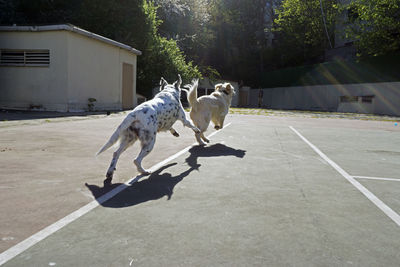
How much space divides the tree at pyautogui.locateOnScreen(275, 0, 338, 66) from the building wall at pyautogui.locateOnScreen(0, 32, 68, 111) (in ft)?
107

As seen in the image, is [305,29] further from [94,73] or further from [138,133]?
[138,133]

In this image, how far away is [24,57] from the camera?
17219mm

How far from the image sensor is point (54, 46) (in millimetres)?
16828

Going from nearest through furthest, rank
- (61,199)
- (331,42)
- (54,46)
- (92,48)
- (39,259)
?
(39,259) → (61,199) → (54,46) → (92,48) → (331,42)

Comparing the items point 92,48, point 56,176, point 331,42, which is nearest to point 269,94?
point 331,42

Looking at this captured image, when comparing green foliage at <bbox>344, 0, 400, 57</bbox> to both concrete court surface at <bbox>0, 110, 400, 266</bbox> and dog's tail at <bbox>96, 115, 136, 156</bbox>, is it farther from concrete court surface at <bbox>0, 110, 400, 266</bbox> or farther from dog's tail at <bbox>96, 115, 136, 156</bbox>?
dog's tail at <bbox>96, 115, 136, 156</bbox>

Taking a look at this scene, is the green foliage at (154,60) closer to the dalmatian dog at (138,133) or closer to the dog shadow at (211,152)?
the dog shadow at (211,152)

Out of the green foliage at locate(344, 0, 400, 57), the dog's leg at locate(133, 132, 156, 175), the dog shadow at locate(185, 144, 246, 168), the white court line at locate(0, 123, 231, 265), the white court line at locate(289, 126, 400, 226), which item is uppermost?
the green foliage at locate(344, 0, 400, 57)

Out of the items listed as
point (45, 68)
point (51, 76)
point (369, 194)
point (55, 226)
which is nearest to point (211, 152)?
point (369, 194)

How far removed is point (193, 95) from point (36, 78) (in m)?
12.3

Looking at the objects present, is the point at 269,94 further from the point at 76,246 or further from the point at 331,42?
the point at 76,246

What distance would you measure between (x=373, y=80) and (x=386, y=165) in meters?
26.5

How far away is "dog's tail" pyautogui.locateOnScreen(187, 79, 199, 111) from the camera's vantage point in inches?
299

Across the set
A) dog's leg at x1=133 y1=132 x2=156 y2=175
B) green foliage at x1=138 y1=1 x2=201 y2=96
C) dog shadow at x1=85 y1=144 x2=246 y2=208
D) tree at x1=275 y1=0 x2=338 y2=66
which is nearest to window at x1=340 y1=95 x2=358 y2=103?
tree at x1=275 y1=0 x2=338 y2=66
